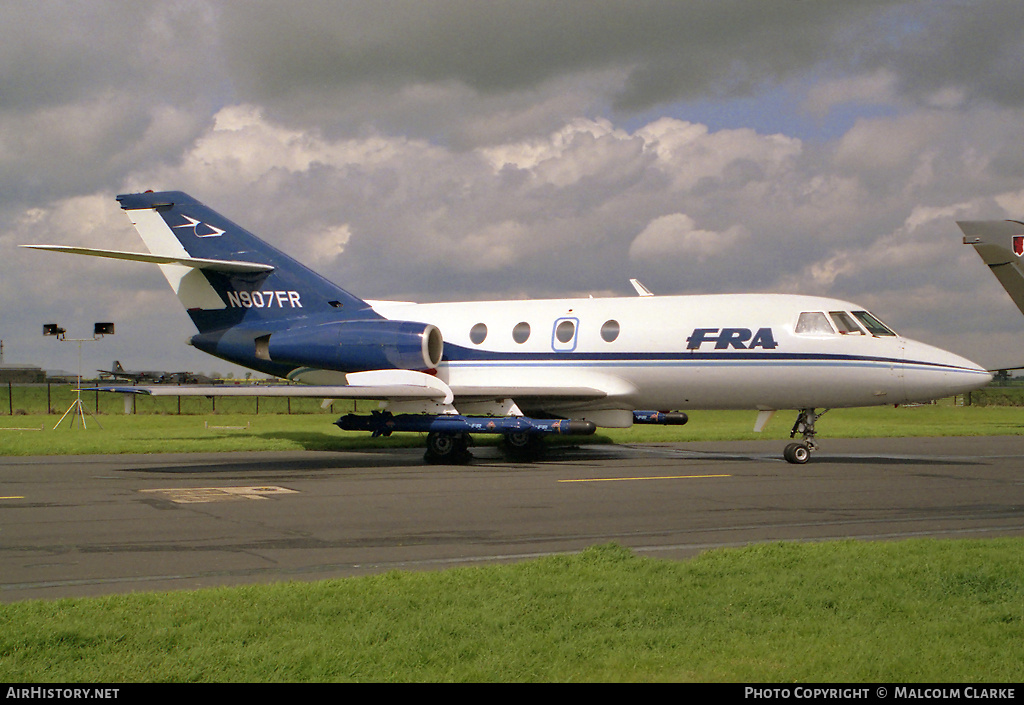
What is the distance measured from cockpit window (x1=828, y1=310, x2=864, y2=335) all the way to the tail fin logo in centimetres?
1453

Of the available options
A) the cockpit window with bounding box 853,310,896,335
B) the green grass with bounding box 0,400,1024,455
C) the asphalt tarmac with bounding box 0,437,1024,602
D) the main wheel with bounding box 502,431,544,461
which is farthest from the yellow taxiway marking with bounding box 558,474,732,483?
the green grass with bounding box 0,400,1024,455

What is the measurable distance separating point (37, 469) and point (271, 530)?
9.58 metres

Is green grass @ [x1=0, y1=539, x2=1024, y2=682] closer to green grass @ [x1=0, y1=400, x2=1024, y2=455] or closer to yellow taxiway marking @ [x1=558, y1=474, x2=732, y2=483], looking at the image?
yellow taxiway marking @ [x1=558, y1=474, x2=732, y2=483]

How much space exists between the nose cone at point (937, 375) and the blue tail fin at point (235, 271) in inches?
480

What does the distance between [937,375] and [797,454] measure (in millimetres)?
3117

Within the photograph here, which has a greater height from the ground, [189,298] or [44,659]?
[189,298]

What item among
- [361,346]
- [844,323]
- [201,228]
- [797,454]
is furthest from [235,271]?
[844,323]

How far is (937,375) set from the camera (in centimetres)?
1856

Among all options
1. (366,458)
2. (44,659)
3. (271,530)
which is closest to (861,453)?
(366,458)

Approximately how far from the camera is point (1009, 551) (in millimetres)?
8203

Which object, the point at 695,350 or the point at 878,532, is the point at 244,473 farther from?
the point at 878,532

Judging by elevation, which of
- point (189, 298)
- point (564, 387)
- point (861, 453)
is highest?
point (189, 298)
